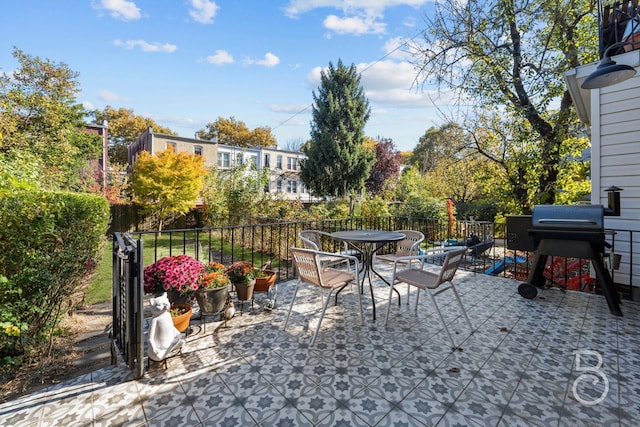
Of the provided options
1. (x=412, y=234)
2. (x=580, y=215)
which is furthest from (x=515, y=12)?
(x=412, y=234)

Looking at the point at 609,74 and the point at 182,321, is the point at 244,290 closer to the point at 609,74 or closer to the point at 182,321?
the point at 182,321

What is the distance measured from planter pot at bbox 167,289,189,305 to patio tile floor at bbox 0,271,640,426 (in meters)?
0.32

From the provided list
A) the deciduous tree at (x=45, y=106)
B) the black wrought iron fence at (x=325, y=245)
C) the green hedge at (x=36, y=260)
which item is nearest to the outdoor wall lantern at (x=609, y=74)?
the black wrought iron fence at (x=325, y=245)

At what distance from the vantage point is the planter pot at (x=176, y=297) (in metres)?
2.49

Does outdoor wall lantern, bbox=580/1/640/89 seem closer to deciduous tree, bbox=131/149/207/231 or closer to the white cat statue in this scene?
the white cat statue

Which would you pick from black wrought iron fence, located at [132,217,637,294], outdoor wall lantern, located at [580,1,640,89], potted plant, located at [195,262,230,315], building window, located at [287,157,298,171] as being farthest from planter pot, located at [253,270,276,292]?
building window, located at [287,157,298,171]

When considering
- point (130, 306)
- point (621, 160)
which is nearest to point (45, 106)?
point (130, 306)

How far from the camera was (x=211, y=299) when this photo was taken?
2654 mm

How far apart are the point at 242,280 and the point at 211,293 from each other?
1.42 feet

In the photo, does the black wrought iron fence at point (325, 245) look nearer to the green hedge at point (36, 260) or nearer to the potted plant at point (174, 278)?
the potted plant at point (174, 278)

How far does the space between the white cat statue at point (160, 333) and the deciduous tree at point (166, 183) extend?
10.9 meters

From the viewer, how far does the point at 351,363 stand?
83.7 inches

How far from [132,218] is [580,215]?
15021 mm

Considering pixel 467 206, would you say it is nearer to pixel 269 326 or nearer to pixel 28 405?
pixel 269 326
